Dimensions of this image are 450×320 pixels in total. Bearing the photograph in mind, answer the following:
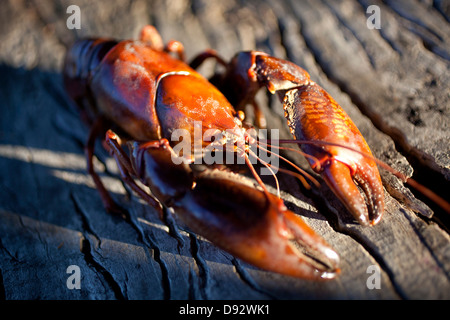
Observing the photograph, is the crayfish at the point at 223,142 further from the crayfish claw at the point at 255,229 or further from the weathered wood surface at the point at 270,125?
the weathered wood surface at the point at 270,125

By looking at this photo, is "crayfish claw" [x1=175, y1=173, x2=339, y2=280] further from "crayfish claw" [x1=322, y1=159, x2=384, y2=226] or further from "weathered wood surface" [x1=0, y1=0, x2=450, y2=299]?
"crayfish claw" [x1=322, y1=159, x2=384, y2=226]

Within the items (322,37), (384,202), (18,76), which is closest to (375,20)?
(322,37)

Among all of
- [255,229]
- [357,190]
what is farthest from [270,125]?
[255,229]

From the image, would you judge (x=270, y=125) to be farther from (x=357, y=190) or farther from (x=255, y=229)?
(x=255, y=229)

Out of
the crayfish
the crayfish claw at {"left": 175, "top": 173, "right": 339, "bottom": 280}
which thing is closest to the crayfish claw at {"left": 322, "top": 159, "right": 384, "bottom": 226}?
the crayfish

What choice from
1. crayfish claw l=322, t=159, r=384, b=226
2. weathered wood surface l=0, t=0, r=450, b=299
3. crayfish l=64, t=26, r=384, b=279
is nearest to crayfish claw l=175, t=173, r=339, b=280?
crayfish l=64, t=26, r=384, b=279

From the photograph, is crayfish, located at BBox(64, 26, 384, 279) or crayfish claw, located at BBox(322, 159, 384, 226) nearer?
crayfish, located at BBox(64, 26, 384, 279)
